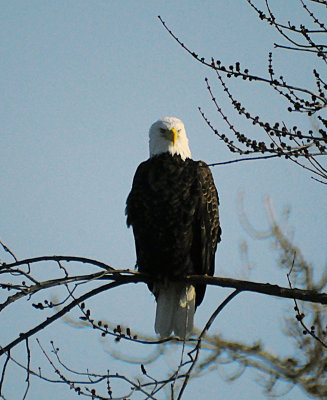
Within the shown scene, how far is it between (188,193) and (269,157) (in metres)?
1.74

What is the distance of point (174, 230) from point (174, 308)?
20.9 inches

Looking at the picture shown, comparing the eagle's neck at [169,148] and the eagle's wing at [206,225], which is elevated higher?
the eagle's neck at [169,148]

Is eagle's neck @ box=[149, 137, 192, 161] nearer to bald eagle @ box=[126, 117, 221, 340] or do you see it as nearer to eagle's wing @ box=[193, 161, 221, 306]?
bald eagle @ box=[126, 117, 221, 340]

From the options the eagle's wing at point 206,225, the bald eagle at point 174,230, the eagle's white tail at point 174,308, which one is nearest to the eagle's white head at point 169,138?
the bald eagle at point 174,230

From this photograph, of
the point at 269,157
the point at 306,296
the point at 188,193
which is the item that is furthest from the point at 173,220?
the point at 269,157

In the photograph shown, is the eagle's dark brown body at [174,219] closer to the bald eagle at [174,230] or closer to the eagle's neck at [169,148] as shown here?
the bald eagle at [174,230]

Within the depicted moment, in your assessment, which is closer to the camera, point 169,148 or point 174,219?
point 174,219

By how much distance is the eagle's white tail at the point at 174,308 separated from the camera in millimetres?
4812

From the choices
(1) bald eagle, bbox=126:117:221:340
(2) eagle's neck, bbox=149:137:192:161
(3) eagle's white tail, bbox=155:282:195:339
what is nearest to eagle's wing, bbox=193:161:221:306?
(1) bald eagle, bbox=126:117:221:340

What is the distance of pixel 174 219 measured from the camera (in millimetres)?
4777

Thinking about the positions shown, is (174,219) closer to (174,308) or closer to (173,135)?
(174,308)

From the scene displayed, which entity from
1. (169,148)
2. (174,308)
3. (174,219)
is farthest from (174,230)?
(169,148)

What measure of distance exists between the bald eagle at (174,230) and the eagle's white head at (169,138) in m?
0.23

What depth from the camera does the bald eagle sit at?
15.7ft
